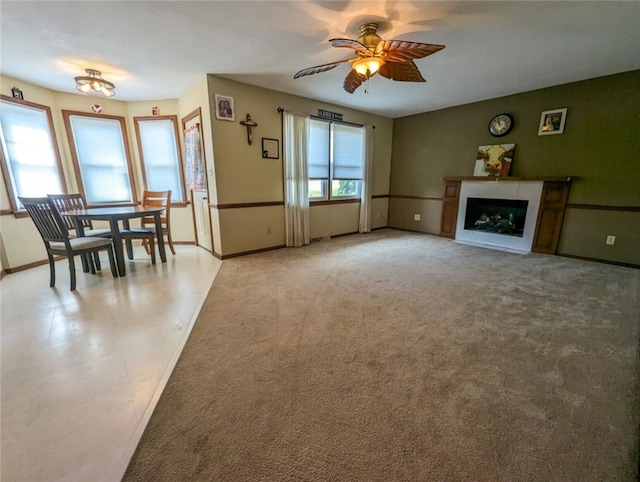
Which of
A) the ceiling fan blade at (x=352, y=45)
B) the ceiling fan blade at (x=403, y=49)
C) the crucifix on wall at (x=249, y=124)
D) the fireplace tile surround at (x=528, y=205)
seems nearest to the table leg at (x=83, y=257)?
the crucifix on wall at (x=249, y=124)

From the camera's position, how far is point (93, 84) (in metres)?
3.11

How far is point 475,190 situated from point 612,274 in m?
2.07

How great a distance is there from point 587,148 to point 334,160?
3.65m

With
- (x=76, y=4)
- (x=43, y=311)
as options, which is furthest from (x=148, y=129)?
(x=43, y=311)

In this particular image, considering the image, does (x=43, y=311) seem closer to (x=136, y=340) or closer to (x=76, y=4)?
(x=136, y=340)

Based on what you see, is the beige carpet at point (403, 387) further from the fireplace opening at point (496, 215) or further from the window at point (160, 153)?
the window at point (160, 153)

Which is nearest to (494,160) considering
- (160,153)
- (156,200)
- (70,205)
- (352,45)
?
(352,45)

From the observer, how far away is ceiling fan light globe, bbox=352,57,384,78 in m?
2.21

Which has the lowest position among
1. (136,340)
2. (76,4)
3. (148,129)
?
(136,340)

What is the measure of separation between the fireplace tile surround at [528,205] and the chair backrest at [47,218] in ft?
18.2

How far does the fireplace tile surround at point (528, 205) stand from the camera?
379cm

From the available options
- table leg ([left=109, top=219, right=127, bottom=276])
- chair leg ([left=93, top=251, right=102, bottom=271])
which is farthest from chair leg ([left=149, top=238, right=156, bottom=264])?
chair leg ([left=93, top=251, right=102, bottom=271])

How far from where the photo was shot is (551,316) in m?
2.16

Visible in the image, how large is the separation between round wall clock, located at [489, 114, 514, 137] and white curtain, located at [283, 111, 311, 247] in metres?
3.10
